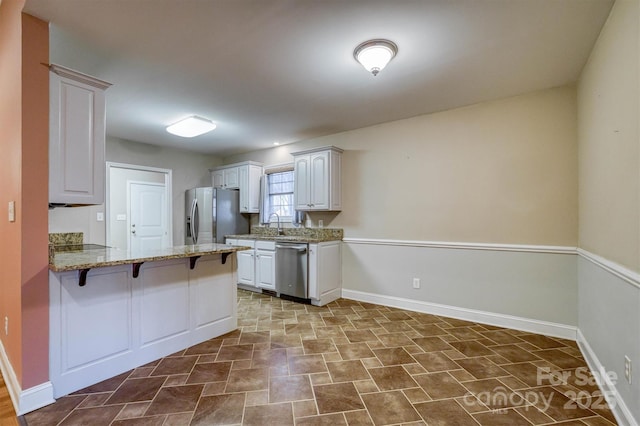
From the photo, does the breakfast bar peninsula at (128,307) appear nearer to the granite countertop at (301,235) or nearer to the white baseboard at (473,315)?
the granite countertop at (301,235)

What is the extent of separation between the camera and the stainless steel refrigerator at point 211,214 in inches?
204

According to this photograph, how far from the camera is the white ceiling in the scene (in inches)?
72.7

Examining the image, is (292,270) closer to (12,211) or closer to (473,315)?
(473,315)

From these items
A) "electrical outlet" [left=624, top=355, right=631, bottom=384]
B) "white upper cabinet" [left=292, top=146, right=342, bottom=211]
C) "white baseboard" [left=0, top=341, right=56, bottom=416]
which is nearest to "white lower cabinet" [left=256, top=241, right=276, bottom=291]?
"white upper cabinet" [left=292, top=146, right=342, bottom=211]

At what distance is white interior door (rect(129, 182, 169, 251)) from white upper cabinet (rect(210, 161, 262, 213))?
1.33 meters

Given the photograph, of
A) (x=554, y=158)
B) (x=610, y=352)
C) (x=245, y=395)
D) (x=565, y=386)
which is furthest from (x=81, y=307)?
(x=554, y=158)

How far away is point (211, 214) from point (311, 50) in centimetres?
369

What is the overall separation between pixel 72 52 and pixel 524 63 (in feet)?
12.3

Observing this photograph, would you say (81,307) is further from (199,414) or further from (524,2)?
(524,2)

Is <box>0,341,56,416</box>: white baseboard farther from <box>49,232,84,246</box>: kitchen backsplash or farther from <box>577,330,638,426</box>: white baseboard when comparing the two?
<box>577,330,638,426</box>: white baseboard

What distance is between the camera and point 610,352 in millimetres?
1924

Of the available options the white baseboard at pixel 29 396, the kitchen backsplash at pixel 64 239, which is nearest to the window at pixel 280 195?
the kitchen backsplash at pixel 64 239

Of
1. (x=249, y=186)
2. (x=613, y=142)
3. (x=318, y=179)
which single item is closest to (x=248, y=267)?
(x=249, y=186)

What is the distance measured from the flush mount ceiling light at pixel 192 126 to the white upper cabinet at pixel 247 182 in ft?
4.46
